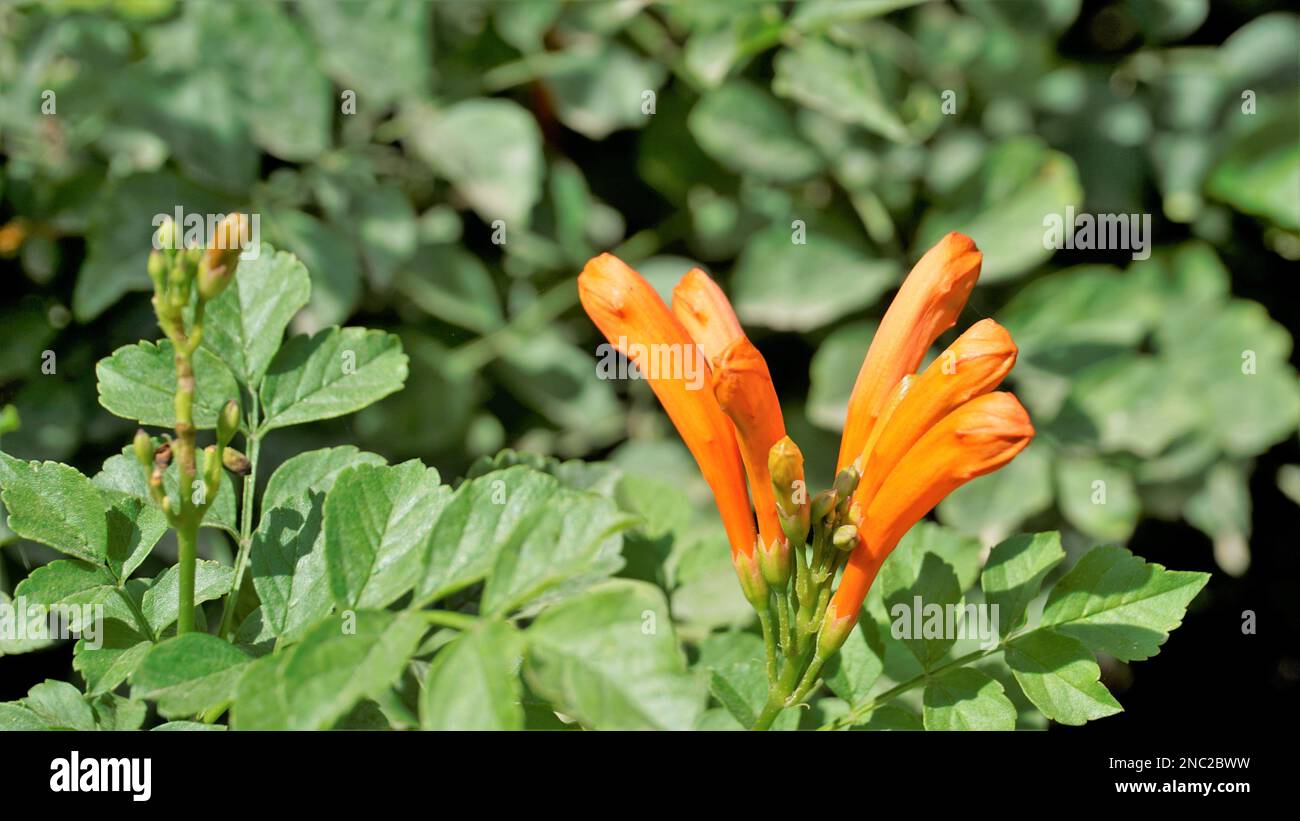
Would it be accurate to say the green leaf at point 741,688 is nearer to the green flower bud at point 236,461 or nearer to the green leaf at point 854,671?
the green leaf at point 854,671

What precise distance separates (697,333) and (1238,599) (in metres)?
Answer: 1.72

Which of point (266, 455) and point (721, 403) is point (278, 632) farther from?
point (266, 455)

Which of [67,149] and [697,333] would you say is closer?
[697,333]

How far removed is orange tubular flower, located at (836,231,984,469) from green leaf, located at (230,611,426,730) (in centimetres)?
37

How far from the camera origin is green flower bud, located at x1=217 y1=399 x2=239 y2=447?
0.73 meters

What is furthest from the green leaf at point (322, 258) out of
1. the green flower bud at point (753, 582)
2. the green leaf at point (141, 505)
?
the green flower bud at point (753, 582)

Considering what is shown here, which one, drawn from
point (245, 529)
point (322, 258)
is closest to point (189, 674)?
point (245, 529)

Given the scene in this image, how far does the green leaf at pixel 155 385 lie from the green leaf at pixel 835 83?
940 millimetres

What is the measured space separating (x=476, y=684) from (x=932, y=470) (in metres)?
0.33

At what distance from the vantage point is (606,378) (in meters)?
1.86

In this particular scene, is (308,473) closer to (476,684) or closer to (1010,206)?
(476,684)

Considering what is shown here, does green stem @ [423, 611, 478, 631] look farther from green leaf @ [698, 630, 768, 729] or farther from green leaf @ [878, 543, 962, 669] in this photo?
green leaf @ [878, 543, 962, 669]

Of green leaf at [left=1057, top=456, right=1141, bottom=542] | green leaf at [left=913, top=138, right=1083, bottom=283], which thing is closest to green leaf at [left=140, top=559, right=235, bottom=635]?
green leaf at [left=913, top=138, right=1083, bottom=283]

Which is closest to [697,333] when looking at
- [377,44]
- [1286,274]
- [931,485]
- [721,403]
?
[721,403]
